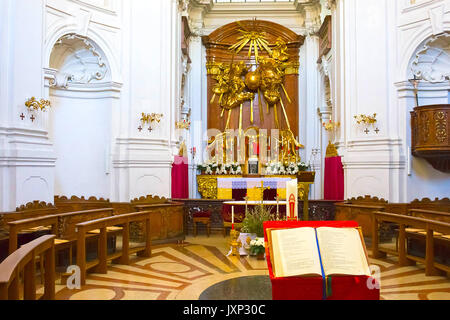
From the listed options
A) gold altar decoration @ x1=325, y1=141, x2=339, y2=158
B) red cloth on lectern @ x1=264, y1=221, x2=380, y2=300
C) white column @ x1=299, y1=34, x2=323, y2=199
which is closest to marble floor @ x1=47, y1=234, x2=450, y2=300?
red cloth on lectern @ x1=264, y1=221, x2=380, y2=300

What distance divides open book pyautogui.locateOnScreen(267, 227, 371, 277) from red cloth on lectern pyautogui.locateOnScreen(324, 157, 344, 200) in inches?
327

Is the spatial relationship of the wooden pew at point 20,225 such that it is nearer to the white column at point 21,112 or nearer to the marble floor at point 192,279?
the marble floor at point 192,279

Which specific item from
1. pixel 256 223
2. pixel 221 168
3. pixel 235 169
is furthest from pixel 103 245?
pixel 235 169

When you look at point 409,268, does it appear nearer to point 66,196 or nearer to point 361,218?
point 361,218

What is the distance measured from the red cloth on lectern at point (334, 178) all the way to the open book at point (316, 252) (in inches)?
327

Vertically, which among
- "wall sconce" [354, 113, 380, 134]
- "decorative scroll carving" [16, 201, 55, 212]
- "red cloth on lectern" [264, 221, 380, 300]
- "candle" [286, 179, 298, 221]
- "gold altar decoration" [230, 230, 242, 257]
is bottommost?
"gold altar decoration" [230, 230, 242, 257]

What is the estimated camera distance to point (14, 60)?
26.9ft

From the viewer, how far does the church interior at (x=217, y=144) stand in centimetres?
615

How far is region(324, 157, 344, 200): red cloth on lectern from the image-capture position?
38.8 feet

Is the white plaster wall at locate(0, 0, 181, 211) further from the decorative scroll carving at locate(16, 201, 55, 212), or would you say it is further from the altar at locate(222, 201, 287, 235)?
the altar at locate(222, 201, 287, 235)

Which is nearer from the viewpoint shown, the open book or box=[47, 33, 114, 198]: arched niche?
the open book

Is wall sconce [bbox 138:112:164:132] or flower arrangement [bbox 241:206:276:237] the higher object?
wall sconce [bbox 138:112:164:132]

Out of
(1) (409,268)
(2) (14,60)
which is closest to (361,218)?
(1) (409,268)

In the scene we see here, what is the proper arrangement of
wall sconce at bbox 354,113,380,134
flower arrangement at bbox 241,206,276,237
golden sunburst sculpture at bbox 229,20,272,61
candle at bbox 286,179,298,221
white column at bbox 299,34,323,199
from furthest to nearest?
1. golden sunburst sculpture at bbox 229,20,272,61
2. white column at bbox 299,34,323,199
3. wall sconce at bbox 354,113,380,134
4. flower arrangement at bbox 241,206,276,237
5. candle at bbox 286,179,298,221
